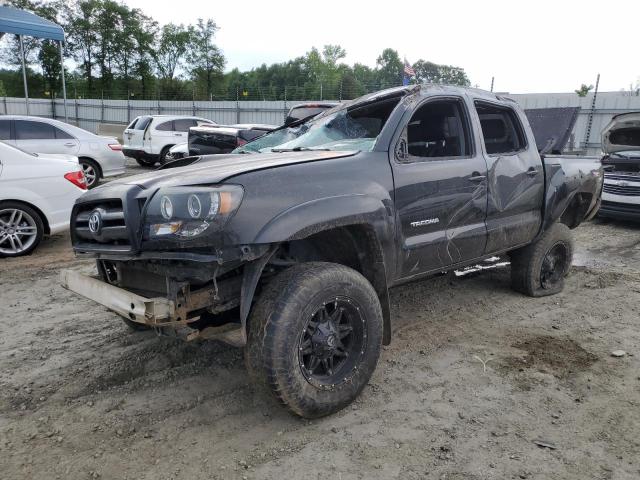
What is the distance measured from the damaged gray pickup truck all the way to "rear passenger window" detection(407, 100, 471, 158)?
0.01 m

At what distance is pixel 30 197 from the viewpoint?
6.35 meters

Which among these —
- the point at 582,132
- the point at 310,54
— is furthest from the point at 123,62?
the point at 582,132

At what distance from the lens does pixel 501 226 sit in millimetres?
4324

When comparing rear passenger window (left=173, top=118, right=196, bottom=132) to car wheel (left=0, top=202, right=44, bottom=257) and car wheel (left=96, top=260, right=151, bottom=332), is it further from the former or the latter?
car wheel (left=96, top=260, right=151, bottom=332)

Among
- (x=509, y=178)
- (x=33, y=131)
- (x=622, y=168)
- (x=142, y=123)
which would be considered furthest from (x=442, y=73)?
(x=509, y=178)

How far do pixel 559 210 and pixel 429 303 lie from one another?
1556mm

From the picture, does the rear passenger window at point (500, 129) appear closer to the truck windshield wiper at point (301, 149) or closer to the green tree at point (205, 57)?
the truck windshield wiper at point (301, 149)

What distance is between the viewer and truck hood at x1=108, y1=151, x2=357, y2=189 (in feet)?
9.07

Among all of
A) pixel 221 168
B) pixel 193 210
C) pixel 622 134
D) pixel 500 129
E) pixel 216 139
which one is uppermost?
pixel 622 134

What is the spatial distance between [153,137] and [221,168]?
13.5 metres

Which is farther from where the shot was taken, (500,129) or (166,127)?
(166,127)

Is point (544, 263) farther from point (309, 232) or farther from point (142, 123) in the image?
point (142, 123)

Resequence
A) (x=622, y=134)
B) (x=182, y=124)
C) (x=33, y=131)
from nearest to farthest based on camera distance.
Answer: (x=622, y=134), (x=33, y=131), (x=182, y=124)

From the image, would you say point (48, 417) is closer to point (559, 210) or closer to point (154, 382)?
point (154, 382)
